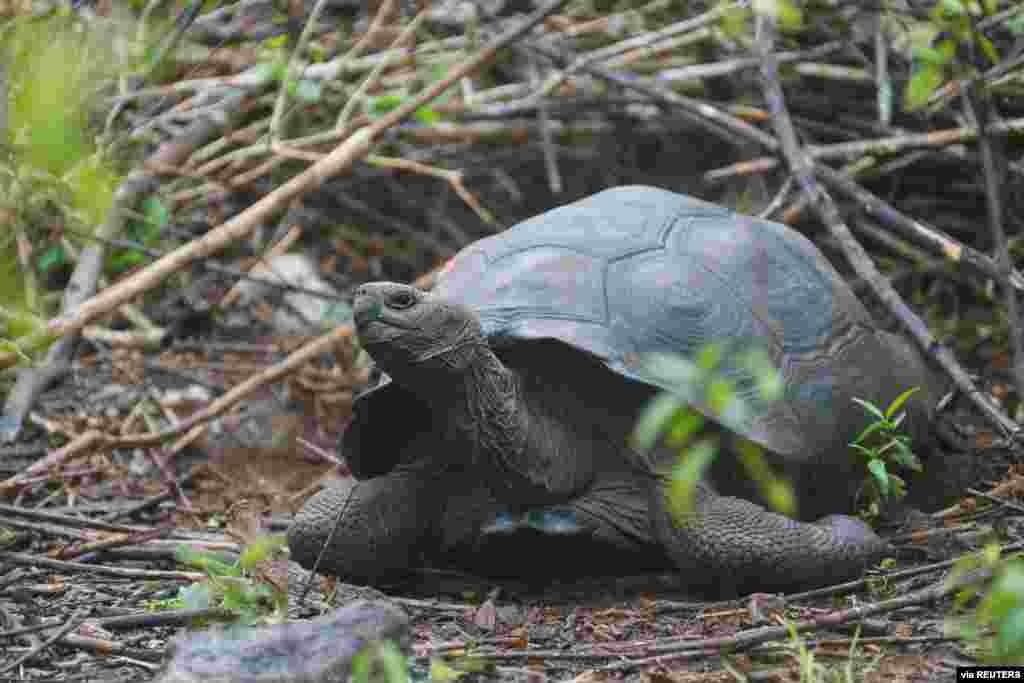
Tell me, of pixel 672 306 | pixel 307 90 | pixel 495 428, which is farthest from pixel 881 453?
pixel 307 90

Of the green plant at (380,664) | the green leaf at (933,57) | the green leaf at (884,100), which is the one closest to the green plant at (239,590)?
the green plant at (380,664)

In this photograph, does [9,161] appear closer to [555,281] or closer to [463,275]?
[463,275]

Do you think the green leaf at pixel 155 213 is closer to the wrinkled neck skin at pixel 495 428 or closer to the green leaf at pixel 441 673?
the wrinkled neck skin at pixel 495 428

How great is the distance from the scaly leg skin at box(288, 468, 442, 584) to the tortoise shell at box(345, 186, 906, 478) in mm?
164

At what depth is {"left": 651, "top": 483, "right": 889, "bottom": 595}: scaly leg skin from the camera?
112 inches

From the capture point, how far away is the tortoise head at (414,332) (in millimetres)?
2658

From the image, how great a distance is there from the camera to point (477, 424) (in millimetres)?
2881

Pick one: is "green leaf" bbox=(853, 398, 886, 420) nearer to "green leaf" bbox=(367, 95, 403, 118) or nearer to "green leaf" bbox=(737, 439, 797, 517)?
"green leaf" bbox=(737, 439, 797, 517)

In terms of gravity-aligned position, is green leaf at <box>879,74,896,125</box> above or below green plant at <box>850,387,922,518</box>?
above

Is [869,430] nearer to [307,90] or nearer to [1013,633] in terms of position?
[1013,633]

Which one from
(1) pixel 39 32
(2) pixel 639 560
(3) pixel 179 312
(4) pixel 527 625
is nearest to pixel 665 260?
(2) pixel 639 560

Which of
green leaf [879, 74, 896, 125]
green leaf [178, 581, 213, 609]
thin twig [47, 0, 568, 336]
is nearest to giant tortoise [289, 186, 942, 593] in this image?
green leaf [178, 581, 213, 609]

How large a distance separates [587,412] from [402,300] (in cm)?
59

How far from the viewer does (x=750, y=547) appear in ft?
9.28
